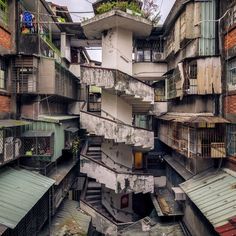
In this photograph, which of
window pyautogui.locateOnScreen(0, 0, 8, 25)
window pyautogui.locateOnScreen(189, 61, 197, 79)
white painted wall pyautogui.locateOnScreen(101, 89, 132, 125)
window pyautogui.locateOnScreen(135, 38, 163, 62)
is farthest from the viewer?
window pyautogui.locateOnScreen(135, 38, 163, 62)

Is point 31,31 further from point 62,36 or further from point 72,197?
point 72,197

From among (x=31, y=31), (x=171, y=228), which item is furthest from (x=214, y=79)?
(x=31, y=31)

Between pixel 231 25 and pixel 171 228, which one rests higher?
pixel 231 25

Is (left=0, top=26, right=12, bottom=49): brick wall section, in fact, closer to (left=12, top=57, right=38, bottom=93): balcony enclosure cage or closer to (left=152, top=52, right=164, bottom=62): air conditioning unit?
(left=12, top=57, right=38, bottom=93): balcony enclosure cage

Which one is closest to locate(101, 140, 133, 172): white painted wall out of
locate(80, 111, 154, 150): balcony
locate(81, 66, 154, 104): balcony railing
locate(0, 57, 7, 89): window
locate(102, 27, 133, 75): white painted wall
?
locate(80, 111, 154, 150): balcony

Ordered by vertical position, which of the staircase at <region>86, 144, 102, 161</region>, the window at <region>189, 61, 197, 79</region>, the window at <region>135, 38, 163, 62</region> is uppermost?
the window at <region>135, 38, 163, 62</region>

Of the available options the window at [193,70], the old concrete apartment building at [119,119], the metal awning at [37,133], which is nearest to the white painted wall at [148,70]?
the old concrete apartment building at [119,119]
